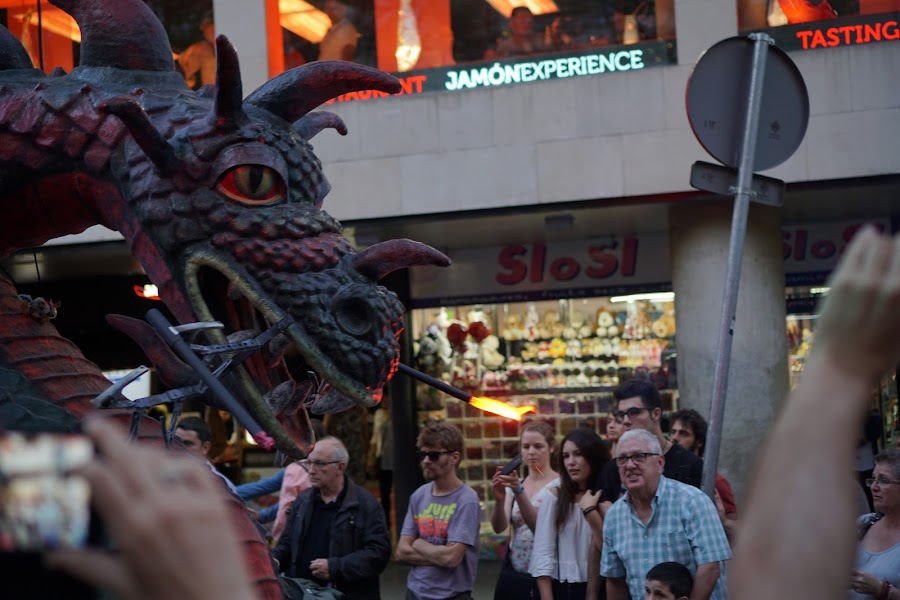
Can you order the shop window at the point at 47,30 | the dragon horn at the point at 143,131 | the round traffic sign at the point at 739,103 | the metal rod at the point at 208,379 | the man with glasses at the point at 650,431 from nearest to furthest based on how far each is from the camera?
1. the metal rod at the point at 208,379
2. the dragon horn at the point at 143,131
3. the round traffic sign at the point at 739,103
4. the man with glasses at the point at 650,431
5. the shop window at the point at 47,30

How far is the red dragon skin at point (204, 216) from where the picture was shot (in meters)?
2.85

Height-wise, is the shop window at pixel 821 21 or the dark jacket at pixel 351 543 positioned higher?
the shop window at pixel 821 21

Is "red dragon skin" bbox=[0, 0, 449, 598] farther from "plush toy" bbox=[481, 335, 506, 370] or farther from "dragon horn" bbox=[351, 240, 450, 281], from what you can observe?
"plush toy" bbox=[481, 335, 506, 370]

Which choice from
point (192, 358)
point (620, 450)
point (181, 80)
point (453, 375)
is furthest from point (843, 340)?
point (453, 375)

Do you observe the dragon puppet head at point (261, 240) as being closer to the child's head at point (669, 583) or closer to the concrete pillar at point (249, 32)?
the child's head at point (669, 583)

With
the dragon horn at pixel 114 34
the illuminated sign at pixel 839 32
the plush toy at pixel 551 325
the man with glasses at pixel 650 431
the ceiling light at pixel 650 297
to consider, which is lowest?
the man with glasses at pixel 650 431

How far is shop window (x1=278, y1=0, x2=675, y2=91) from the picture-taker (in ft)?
39.3

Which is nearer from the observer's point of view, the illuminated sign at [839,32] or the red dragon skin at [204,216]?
the red dragon skin at [204,216]

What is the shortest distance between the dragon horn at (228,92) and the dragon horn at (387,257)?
1.37 feet

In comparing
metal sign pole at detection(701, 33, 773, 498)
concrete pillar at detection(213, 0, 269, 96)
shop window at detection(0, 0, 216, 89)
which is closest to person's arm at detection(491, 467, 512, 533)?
metal sign pole at detection(701, 33, 773, 498)

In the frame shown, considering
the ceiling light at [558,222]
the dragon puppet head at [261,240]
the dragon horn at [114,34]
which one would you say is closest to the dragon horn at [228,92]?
the dragon puppet head at [261,240]

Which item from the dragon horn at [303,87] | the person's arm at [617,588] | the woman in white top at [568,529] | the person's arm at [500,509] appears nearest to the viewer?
the dragon horn at [303,87]

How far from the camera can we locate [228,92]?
2926mm

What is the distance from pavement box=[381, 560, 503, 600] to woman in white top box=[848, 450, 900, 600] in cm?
664
